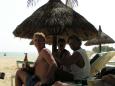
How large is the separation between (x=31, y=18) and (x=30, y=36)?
1.62 feet

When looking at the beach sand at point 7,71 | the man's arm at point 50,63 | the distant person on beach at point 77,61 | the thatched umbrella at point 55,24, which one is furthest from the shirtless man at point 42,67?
the beach sand at point 7,71

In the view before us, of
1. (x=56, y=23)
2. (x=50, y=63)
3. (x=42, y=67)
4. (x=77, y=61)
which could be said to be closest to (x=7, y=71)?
(x=56, y=23)

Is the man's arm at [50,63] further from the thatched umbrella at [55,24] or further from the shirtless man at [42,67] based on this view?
the thatched umbrella at [55,24]

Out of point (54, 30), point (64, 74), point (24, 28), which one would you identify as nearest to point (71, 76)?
point (64, 74)

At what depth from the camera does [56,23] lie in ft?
29.9

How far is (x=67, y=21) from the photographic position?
9148mm

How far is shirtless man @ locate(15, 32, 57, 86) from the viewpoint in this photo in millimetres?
5793

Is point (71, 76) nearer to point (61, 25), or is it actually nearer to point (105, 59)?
point (61, 25)

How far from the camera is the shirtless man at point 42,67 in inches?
228

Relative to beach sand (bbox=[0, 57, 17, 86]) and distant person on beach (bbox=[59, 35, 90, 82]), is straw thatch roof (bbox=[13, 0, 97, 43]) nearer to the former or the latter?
distant person on beach (bbox=[59, 35, 90, 82])

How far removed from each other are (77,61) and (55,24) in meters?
2.84

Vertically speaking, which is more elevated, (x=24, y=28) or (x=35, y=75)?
(x=24, y=28)

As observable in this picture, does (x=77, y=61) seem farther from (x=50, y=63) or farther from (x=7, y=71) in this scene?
(x=7, y=71)

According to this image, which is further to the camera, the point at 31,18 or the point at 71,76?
the point at 31,18
